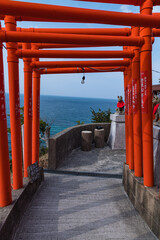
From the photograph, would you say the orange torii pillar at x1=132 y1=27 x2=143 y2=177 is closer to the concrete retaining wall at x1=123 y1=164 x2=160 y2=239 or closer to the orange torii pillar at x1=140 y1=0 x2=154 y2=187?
the concrete retaining wall at x1=123 y1=164 x2=160 y2=239

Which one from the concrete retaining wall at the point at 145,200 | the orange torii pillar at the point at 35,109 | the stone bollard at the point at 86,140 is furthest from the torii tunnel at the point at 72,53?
the stone bollard at the point at 86,140

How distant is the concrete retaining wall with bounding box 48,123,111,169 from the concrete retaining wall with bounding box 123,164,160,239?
3.13 metres

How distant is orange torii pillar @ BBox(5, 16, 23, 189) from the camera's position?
168 inches

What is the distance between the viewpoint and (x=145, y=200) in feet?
13.2

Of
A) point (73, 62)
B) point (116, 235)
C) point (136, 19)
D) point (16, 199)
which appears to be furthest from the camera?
point (73, 62)

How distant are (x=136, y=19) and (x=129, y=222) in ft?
13.1

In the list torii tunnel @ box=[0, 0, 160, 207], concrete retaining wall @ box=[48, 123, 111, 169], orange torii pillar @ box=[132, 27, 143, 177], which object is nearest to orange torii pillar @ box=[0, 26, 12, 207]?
torii tunnel @ box=[0, 0, 160, 207]

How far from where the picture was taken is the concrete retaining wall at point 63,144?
7227mm

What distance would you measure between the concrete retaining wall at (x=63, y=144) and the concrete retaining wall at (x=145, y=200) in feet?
10.3

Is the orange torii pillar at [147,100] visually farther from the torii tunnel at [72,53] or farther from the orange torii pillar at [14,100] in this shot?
the orange torii pillar at [14,100]

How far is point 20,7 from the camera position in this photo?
2.69 meters

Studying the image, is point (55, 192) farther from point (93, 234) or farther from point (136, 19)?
point (136, 19)

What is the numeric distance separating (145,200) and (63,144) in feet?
15.7

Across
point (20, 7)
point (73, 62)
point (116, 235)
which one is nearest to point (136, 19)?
point (20, 7)
